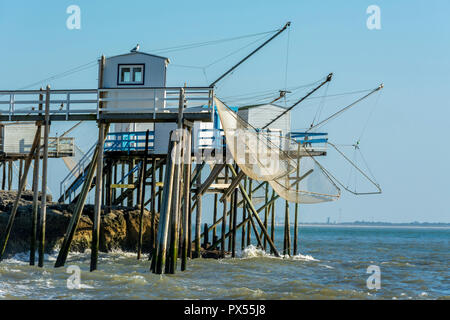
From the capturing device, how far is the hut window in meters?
27.5

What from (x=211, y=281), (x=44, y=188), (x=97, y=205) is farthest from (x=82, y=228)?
(x=211, y=281)

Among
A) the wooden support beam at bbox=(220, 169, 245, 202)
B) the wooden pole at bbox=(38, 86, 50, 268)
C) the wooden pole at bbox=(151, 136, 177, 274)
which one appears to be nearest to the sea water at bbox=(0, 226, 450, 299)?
the wooden pole at bbox=(151, 136, 177, 274)

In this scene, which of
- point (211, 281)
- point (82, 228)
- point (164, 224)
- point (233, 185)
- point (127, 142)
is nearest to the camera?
point (164, 224)

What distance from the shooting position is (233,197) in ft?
122

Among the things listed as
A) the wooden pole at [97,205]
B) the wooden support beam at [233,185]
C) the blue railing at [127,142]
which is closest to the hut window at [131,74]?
the wooden pole at [97,205]

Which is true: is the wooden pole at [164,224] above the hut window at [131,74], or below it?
below

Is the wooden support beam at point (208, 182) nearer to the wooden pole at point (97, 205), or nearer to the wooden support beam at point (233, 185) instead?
the wooden support beam at point (233, 185)

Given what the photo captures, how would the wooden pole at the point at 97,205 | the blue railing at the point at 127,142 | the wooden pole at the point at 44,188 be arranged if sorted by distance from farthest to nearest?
the blue railing at the point at 127,142 < the wooden pole at the point at 44,188 < the wooden pole at the point at 97,205

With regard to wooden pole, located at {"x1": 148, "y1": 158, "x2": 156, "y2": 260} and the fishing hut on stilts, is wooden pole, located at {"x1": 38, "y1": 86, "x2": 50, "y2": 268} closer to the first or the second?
the fishing hut on stilts

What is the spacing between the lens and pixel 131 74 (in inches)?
1089

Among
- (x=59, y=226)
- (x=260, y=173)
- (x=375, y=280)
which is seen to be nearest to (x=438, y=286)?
(x=375, y=280)

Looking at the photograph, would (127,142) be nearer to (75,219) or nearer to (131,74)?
(131,74)

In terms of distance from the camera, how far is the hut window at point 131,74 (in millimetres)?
27547
